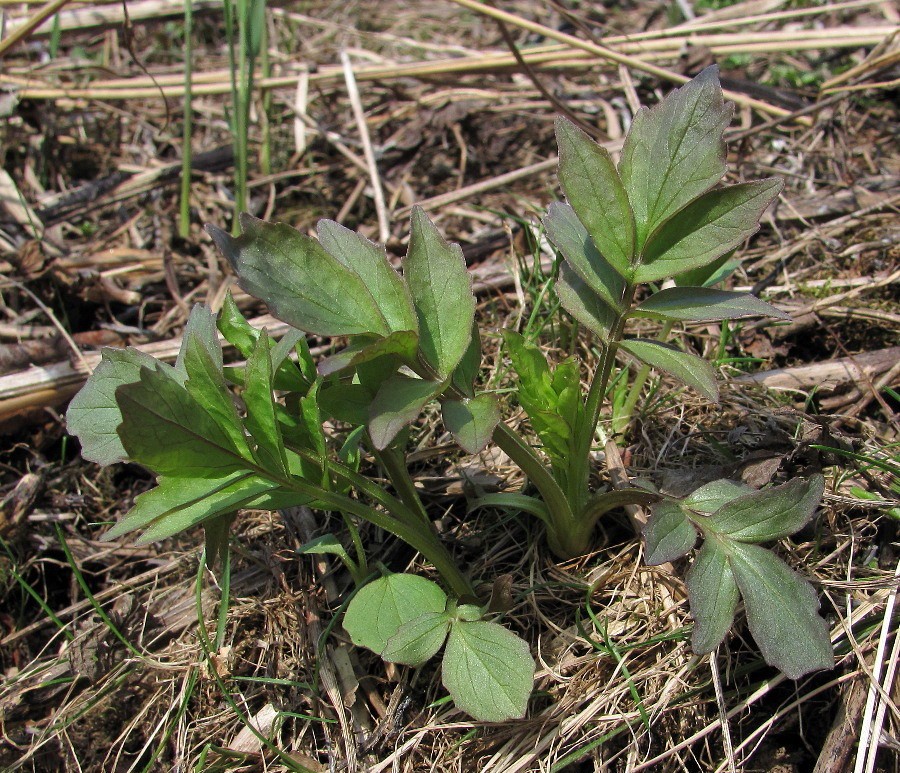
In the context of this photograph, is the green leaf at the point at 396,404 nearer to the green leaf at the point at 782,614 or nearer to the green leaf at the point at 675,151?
the green leaf at the point at 675,151

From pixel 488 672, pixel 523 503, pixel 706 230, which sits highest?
pixel 706 230


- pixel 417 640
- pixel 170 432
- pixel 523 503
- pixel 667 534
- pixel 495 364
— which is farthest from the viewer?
pixel 495 364

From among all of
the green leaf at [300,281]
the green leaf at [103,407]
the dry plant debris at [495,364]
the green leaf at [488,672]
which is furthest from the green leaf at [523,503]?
the green leaf at [103,407]

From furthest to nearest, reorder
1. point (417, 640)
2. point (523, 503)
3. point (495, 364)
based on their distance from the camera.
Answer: point (495, 364) < point (523, 503) < point (417, 640)

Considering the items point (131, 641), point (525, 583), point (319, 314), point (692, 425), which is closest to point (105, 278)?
point (131, 641)

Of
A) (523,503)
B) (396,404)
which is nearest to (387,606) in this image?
(523,503)

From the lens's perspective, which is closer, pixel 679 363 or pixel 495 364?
pixel 679 363

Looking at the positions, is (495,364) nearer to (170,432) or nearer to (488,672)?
(488,672)
